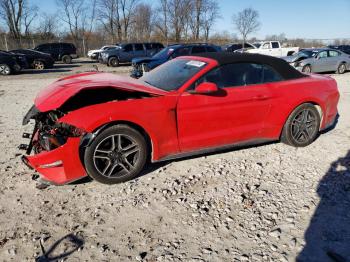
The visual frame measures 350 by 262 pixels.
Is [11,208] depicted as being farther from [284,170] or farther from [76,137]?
[284,170]

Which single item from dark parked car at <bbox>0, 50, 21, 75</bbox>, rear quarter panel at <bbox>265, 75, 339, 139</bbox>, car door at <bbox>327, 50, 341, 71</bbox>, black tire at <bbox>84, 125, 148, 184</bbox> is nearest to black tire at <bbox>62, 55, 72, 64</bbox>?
dark parked car at <bbox>0, 50, 21, 75</bbox>

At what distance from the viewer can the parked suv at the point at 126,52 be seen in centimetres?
2353

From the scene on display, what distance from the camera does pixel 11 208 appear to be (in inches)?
137

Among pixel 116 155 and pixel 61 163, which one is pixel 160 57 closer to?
pixel 116 155

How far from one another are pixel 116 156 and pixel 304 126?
3.01 metres

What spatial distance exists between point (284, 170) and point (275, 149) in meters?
0.72

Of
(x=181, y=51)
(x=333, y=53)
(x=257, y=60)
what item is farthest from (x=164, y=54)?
(x=257, y=60)

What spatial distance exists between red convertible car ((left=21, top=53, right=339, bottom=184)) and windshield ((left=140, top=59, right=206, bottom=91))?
21 mm

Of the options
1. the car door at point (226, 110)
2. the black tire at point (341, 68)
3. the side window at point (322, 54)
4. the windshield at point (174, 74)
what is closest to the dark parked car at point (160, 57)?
the side window at point (322, 54)

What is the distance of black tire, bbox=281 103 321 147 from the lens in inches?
193

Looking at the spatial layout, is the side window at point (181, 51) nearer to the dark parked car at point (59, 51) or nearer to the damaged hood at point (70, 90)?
the damaged hood at point (70, 90)

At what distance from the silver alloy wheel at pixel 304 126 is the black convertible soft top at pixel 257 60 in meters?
0.60

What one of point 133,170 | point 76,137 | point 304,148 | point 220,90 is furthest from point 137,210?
point 304,148

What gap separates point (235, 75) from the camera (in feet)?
14.7
